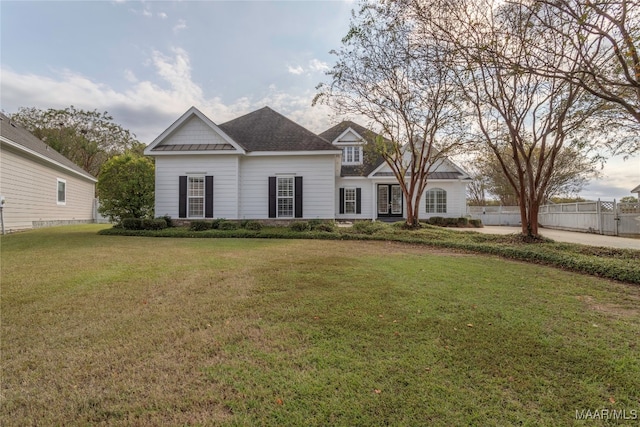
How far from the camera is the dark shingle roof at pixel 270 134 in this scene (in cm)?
1363

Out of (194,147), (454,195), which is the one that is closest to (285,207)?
(194,147)

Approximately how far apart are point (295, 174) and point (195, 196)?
490 cm

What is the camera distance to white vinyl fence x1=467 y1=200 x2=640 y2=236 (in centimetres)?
1266

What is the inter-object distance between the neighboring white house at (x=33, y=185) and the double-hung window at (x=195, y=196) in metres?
→ 6.87

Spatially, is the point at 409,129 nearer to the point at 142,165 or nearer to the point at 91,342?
the point at 142,165

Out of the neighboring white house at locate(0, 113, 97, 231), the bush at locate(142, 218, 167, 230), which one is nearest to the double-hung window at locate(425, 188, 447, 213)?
the bush at locate(142, 218, 167, 230)

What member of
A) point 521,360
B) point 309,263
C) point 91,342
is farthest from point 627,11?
point 91,342

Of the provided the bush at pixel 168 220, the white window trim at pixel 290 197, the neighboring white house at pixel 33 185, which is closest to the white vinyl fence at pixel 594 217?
the white window trim at pixel 290 197

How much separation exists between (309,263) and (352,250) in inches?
96.0

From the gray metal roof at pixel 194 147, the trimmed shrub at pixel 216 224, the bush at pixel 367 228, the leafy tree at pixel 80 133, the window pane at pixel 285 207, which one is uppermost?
the leafy tree at pixel 80 133

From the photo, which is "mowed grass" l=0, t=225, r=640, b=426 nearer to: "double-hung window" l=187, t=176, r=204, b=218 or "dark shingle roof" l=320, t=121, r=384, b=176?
"double-hung window" l=187, t=176, r=204, b=218

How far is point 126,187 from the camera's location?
13047 millimetres

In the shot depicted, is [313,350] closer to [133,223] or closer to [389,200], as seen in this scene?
[133,223]

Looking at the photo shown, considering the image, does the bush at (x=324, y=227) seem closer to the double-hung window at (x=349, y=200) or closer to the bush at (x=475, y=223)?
the double-hung window at (x=349, y=200)
